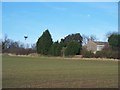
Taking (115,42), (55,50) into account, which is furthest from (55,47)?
(115,42)

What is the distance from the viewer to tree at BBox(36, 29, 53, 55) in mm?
105750

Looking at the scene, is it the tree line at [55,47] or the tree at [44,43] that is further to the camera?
the tree at [44,43]

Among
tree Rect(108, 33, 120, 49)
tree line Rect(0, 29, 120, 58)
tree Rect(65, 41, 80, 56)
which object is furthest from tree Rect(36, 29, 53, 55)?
tree Rect(108, 33, 120, 49)

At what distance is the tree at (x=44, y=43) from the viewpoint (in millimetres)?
105750

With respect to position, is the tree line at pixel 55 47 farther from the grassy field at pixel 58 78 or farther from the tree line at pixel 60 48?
the grassy field at pixel 58 78

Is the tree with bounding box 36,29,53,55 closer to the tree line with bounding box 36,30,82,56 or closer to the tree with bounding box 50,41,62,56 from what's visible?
the tree line with bounding box 36,30,82,56

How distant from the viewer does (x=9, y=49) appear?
12125cm

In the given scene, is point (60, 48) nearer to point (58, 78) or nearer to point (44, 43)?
point (44, 43)

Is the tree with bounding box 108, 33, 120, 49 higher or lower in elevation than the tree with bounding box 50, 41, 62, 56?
higher

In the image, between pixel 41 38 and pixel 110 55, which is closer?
pixel 110 55

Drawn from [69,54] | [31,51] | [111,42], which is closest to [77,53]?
[69,54]

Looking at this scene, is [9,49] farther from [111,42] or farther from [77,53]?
[111,42]

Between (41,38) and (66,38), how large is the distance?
28.2 meters

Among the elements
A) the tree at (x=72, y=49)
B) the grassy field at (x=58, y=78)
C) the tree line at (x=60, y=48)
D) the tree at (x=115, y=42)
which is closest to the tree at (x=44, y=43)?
the tree line at (x=60, y=48)
